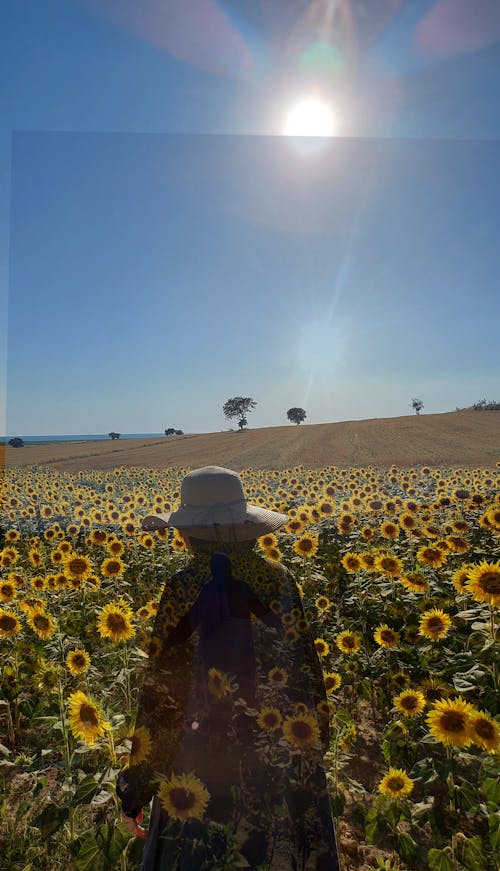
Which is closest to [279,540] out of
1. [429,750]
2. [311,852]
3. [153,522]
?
[429,750]

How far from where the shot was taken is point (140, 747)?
79.2 inches

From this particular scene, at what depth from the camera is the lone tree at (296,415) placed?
126 meters

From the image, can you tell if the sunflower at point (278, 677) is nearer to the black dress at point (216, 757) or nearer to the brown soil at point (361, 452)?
the black dress at point (216, 757)

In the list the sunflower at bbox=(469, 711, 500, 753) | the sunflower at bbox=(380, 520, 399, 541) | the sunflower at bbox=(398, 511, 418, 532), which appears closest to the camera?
the sunflower at bbox=(469, 711, 500, 753)

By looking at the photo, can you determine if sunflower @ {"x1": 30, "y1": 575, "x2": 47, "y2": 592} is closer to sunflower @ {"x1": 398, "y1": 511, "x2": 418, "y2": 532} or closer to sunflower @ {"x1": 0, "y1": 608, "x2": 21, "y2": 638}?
sunflower @ {"x1": 0, "y1": 608, "x2": 21, "y2": 638}

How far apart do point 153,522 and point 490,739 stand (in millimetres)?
2051

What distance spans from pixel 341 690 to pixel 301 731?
2.41 metres

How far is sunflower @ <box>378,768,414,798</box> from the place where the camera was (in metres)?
2.42

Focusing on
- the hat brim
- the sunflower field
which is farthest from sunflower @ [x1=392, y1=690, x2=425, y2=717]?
the hat brim

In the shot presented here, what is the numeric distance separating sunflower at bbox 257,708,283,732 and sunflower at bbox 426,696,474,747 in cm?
76

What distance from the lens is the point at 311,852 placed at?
1832 mm

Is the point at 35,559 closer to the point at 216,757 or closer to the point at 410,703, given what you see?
the point at 216,757

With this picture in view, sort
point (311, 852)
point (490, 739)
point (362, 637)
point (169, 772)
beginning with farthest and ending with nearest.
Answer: point (362, 637)
point (490, 739)
point (169, 772)
point (311, 852)

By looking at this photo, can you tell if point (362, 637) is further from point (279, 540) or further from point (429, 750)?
point (279, 540)
